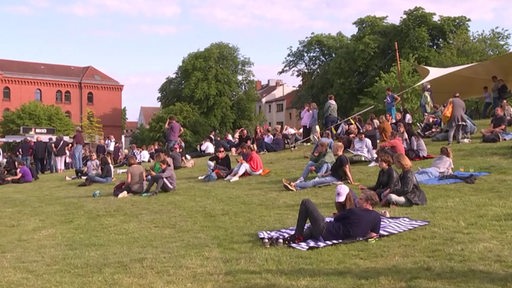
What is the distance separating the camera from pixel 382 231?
792 centimetres

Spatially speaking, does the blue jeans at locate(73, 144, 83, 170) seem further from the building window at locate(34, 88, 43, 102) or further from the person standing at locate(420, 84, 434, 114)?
the building window at locate(34, 88, 43, 102)

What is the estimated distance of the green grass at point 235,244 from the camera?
6148 millimetres

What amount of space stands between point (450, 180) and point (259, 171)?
6.19 m

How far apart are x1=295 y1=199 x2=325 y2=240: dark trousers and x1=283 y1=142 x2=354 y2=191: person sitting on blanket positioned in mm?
5302

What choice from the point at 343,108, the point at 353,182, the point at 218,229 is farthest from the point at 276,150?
the point at 343,108

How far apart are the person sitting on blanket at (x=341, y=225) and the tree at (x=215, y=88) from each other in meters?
56.0

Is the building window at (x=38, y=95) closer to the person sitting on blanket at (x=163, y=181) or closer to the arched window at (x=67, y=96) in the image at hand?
the arched window at (x=67, y=96)

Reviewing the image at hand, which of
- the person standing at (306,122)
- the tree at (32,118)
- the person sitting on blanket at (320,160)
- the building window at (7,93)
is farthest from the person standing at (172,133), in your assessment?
the building window at (7,93)

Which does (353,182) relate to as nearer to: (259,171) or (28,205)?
(259,171)

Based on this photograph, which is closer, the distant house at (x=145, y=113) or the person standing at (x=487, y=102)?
the person standing at (x=487, y=102)

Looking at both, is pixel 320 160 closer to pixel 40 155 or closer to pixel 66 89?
pixel 40 155

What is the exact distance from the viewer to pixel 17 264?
7656 mm

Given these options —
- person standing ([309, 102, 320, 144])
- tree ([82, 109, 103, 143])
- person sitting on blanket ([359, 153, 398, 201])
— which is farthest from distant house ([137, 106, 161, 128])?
person sitting on blanket ([359, 153, 398, 201])

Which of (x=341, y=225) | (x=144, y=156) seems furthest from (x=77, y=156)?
(x=341, y=225)
